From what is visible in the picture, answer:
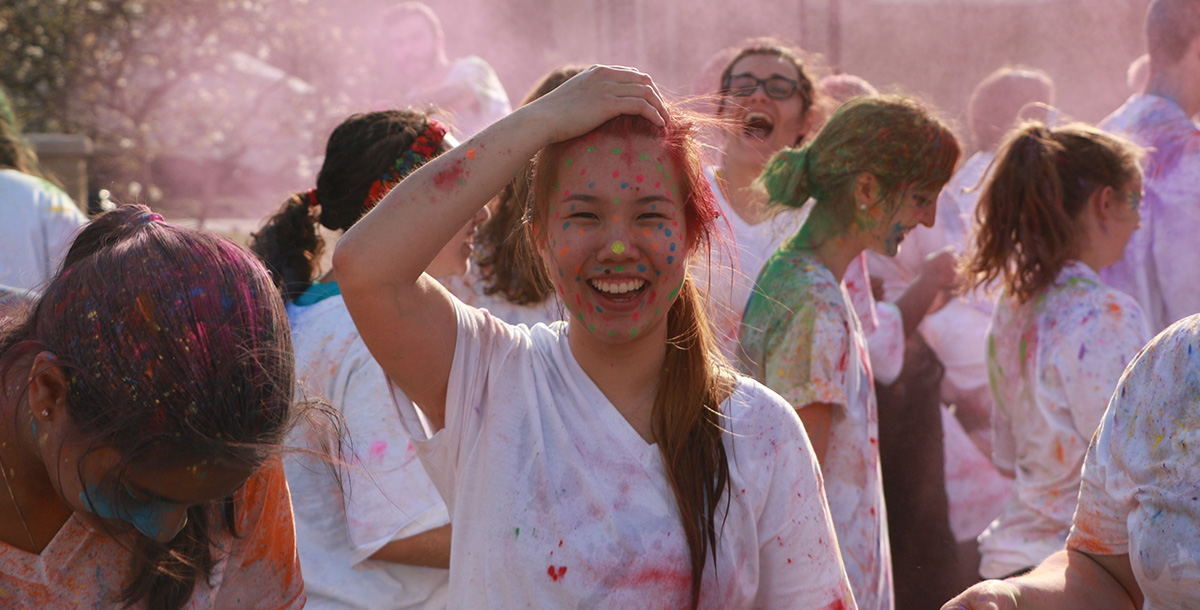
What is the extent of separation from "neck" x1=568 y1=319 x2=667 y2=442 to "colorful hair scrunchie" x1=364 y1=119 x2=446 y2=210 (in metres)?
0.89

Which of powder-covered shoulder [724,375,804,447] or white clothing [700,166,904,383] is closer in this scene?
powder-covered shoulder [724,375,804,447]

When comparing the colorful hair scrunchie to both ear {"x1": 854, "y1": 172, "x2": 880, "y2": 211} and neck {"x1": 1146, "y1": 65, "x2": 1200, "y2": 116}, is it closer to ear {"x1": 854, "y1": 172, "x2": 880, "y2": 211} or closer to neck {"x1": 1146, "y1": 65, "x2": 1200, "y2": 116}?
ear {"x1": 854, "y1": 172, "x2": 880, "y2": 211}

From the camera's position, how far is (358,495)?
2.05 m

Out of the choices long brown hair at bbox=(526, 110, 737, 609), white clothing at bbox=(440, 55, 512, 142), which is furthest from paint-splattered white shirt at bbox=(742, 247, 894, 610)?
white clothing at bbox=(440, 55, 512, 142)

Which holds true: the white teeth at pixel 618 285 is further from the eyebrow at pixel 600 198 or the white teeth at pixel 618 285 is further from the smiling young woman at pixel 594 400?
the eyebrow at pixel 600 198

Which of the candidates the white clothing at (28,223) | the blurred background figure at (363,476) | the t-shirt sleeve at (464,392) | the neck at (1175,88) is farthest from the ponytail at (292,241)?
the neck at (1175,88)

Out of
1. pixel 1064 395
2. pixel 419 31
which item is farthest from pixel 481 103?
pixel 1064 395

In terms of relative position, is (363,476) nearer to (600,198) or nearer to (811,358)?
(600,198)

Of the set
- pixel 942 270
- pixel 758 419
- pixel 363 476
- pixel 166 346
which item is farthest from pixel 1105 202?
pixel 166 346

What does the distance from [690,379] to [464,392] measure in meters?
0.37

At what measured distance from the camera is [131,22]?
7598 millimetres

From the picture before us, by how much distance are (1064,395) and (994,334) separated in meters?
0.38

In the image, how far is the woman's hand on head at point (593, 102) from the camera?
1.48 m

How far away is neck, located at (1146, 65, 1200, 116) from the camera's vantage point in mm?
4012
